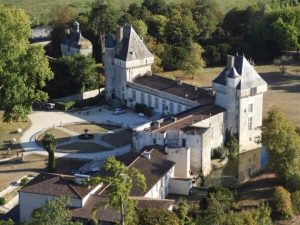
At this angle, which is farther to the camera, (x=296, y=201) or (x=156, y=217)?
(x=296, y=201)

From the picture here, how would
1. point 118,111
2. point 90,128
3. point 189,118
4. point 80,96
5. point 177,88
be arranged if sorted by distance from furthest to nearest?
point 80,96
point 118,111
point 177,88
point 90,128
point 189,118

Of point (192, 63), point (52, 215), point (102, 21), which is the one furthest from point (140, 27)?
point (52, 215)

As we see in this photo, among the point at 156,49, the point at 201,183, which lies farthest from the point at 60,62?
the point at 201,183

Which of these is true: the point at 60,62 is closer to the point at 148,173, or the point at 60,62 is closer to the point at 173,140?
the point at 173,140

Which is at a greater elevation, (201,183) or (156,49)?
(156,49)

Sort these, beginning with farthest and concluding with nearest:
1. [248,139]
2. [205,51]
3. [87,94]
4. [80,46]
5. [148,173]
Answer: [205,51], [80,46], [87,94], [248,139], [148,173]

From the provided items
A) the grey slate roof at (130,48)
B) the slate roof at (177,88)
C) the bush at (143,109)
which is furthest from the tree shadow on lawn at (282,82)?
the bush at (143,109)

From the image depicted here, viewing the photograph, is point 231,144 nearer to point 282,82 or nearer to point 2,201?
point 2,201
